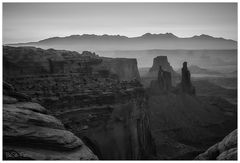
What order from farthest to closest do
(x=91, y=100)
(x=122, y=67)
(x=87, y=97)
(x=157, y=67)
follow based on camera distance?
1. (x=157, y=67)
2. (x=122, y=67)
3. (x=91, y=100)
4. (x=87, y=97)

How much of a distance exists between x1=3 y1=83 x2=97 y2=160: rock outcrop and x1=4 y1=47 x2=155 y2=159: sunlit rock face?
353 inches

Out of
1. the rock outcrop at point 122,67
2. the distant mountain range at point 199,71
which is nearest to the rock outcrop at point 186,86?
the rock outcrop at point 122,67

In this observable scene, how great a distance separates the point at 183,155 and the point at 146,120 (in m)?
10.2

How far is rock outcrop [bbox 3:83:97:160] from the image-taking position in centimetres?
1858

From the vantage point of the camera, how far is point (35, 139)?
1938cm

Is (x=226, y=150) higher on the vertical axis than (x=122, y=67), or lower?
lower

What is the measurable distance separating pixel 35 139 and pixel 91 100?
549 inches

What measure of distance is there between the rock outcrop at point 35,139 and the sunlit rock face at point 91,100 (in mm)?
8976

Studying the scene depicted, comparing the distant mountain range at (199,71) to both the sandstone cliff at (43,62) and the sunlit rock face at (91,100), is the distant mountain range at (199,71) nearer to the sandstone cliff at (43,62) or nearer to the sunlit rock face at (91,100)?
the sunlit rock face at (91,100)

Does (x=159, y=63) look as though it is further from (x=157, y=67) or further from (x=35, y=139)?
(x=35, y=139)

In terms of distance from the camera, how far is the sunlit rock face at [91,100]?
103 feet

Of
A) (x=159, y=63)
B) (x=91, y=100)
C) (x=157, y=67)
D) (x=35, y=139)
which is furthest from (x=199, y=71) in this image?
(x=35, y=139)

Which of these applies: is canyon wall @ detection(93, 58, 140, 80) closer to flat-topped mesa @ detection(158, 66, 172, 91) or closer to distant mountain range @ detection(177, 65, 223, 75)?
flat-topped mesa @ detection(158, 66, 172, 91)

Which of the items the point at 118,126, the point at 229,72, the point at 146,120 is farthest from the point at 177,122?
the point at 229,72
